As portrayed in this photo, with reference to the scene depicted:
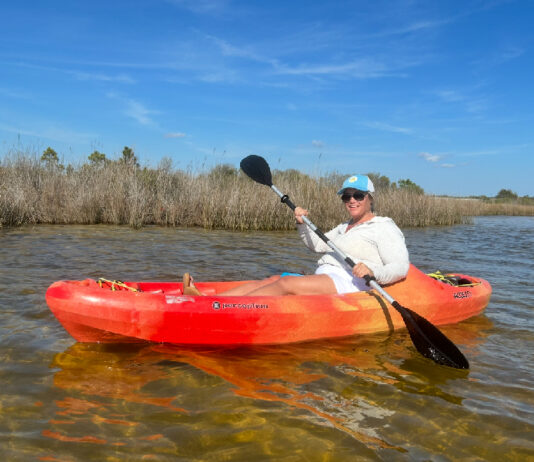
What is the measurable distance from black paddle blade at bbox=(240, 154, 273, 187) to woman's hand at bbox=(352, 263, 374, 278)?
2.12 m

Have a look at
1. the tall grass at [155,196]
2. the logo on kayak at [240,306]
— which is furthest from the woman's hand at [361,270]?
the tall grass at [155,196]

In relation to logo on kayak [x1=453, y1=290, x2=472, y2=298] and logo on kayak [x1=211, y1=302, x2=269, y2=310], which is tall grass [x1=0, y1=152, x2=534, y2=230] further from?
logo on kayak [x1=211, y1=302, x2=269, y2=310]

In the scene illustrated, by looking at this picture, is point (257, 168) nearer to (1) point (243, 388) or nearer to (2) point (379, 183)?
(1) point (243, 388)

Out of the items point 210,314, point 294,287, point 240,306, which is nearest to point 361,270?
point 294,287

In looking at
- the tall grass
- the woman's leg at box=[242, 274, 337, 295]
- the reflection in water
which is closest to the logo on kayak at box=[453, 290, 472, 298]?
the reflection in water

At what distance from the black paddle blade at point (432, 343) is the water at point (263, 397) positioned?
7 cm

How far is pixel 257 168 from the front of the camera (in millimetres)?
5488

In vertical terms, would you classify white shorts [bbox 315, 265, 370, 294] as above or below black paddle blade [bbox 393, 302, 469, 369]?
above

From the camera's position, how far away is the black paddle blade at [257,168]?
17.9 ft

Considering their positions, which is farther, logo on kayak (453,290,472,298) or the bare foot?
logo on kayak (453,290,472,298)

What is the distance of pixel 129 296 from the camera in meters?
3.28

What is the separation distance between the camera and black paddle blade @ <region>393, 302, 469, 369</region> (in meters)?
3.32

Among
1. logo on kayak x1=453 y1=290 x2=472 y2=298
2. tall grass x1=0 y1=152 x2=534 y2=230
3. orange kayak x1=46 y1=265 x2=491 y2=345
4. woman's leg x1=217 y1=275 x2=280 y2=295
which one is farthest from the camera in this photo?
tall grass x1=0 y1=152 x2=534 y2=230

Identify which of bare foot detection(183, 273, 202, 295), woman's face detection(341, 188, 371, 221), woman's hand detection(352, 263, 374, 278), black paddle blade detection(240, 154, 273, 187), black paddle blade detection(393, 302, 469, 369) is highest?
black paddle blade detection(240, 154, 273, 187)
